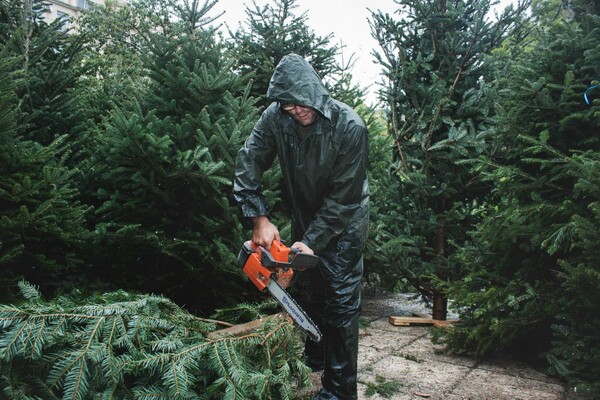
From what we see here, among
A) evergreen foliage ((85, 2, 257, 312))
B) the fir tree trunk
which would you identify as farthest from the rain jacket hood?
the fir tree trunk

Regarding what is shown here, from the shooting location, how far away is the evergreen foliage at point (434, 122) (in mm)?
4727

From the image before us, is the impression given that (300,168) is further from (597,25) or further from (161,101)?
(597,25)

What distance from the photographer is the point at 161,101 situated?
3.79 m

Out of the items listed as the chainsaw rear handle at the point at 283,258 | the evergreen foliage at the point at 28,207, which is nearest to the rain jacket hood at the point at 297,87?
the chainsaw rear handle at the point at 283,258

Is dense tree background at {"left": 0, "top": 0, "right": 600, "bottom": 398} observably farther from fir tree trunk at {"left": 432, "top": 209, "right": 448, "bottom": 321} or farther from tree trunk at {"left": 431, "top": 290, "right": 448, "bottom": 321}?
tree trunk at {"left": 431, "top": 290, "right": 448, "bottom": 321}

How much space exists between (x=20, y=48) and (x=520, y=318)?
4474mm

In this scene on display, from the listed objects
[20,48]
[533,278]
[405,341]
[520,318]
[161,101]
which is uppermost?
[20,48]

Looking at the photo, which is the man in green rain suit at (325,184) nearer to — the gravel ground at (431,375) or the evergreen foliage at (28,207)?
the gravel ground at (431,375)

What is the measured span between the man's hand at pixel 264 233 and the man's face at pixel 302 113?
66cm

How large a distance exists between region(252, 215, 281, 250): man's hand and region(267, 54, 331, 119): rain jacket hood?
0.76m

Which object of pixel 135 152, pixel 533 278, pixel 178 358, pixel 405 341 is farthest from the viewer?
pixel 405 341

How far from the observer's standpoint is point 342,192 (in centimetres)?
277

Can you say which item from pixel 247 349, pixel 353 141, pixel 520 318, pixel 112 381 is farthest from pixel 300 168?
pixel 520 318

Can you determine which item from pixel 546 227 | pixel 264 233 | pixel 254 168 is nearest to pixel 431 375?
pixel 546 227
